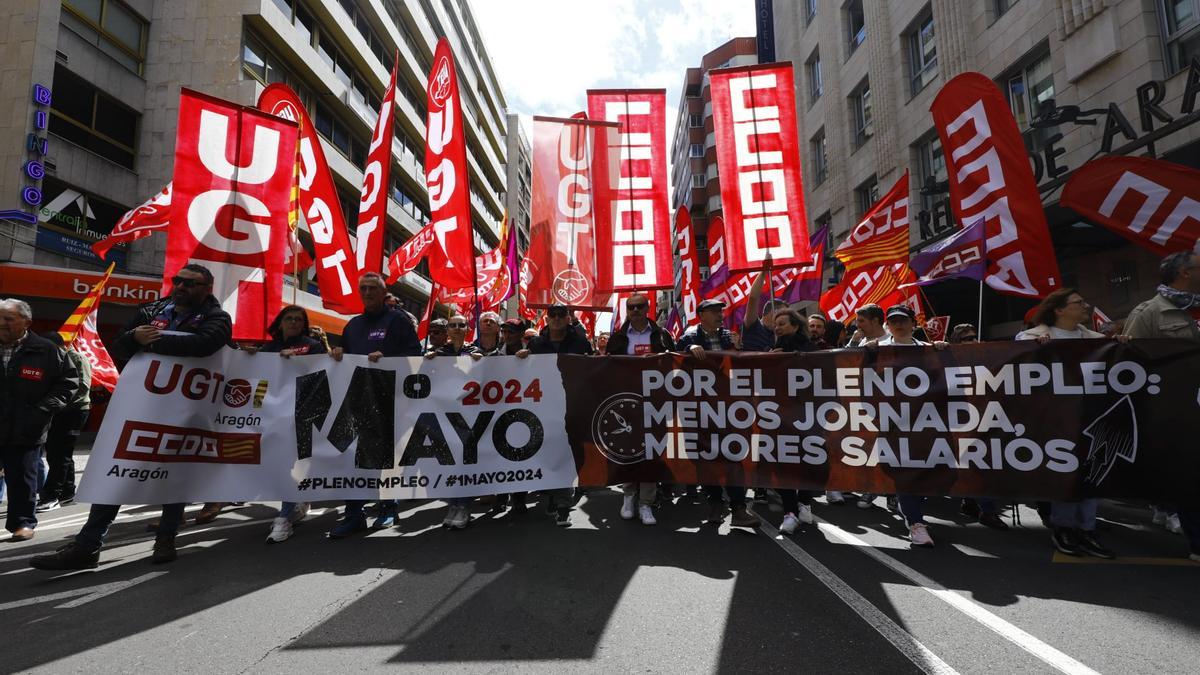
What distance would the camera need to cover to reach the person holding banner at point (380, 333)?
4.99 m

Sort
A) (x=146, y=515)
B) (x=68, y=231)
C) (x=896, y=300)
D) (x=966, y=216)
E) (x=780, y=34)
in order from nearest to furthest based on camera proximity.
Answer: (x=146, y=515) → (x=966, y=216) → (x=896, y=300) → (x=68, y=231) → (x=780, y=34)

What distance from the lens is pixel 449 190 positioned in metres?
6.79

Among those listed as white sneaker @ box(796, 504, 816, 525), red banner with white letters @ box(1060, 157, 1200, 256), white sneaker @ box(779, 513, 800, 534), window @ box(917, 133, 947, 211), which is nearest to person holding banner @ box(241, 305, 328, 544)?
white sneaker @ box(779, 513, 800, 534)

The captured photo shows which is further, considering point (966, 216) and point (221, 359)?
point (966, 216)

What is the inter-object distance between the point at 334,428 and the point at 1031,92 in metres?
14.0

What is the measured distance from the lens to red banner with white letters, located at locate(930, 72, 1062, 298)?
18.7 feet

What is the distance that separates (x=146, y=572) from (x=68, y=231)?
51.4 ft

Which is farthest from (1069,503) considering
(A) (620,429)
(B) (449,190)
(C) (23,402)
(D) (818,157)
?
(D) (818,157)

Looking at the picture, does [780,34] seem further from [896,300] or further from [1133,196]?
[1133,196]

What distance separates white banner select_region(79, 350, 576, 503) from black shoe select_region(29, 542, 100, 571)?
43 centimetres

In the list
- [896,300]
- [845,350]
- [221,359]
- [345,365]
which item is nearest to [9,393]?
[221,359]

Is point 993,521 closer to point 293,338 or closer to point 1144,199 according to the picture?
point 1144,199

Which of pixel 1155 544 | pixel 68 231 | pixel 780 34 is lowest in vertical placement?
pixel 1155 544

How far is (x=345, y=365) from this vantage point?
482cm
